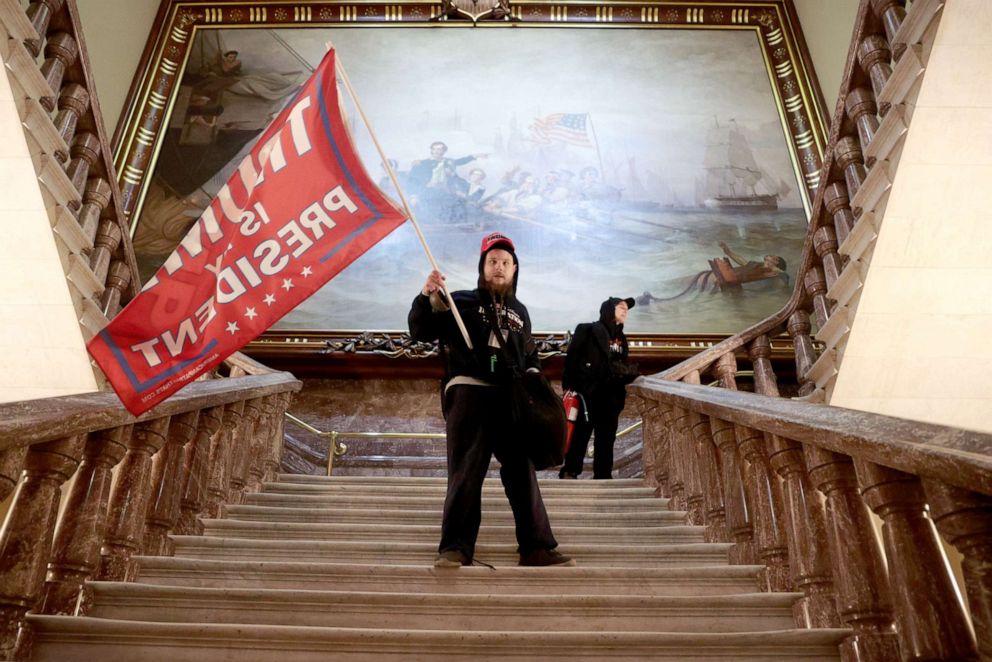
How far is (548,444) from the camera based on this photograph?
3.63 metres

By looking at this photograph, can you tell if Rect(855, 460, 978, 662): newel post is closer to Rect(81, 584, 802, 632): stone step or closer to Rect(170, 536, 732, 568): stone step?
Rect(81, 584, 802, 632): stone step

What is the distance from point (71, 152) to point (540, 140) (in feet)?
20.0

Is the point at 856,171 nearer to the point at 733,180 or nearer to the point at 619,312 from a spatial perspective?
the point at 619,312

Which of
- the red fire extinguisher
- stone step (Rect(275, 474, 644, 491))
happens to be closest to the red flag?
stone step (Rect(275, 474, 644, 491))

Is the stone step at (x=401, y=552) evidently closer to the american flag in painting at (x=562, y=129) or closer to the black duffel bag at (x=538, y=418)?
the black duffel bag at (x=538, y=418)

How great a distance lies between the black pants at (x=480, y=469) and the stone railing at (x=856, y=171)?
1.96m

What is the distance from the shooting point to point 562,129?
10156mm

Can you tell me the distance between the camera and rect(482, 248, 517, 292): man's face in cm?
394

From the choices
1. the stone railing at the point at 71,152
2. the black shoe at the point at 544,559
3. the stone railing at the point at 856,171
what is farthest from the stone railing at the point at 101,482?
the stone railing at the point at 856,171

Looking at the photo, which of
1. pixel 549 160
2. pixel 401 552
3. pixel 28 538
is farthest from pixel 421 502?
pixel 549 160

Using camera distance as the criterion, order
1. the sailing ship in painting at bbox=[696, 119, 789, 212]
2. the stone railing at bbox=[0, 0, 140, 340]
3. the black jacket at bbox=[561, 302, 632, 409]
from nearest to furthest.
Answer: the stone railing at bbox=[0, 0, 140, 340], the black jacket at bbox=[561, 302, 632, 409], the sailing ship in painting at bbox=[696, 119, 789, 212]

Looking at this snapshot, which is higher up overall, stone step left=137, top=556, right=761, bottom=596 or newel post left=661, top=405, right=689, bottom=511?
newel post left=661, top=405, right=689, bottom=511

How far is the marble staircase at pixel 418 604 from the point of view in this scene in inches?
101

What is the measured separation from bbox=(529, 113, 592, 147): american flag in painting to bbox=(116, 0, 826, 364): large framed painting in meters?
0.02
